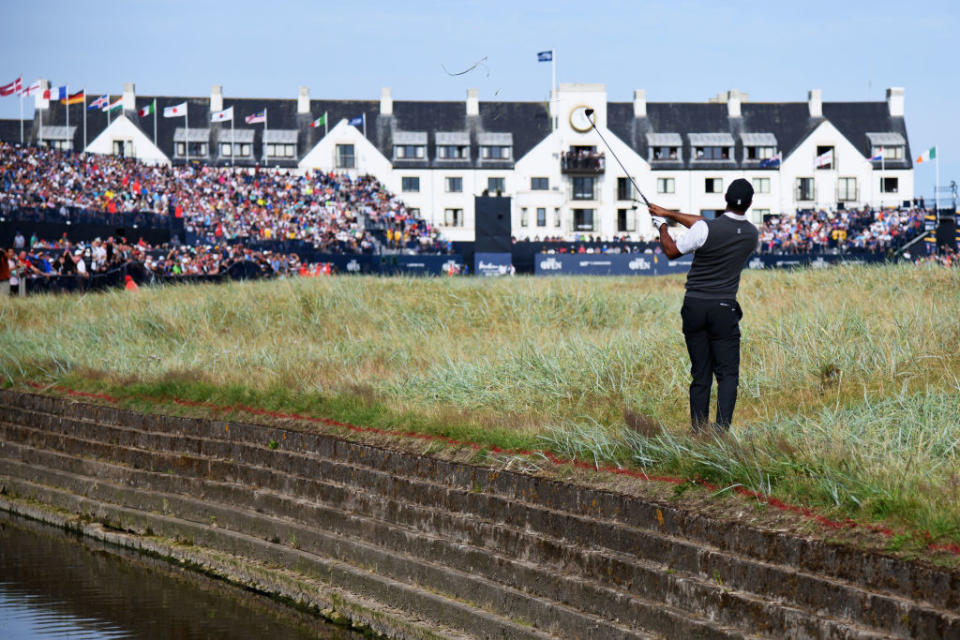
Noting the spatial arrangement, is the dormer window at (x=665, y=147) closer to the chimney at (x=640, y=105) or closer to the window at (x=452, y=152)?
the chimney at (x=640, y=105)

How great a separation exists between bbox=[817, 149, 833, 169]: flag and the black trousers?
67812 mm

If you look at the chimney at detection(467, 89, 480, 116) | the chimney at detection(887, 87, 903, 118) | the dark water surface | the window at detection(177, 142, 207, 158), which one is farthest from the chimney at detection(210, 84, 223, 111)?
the dark water surface

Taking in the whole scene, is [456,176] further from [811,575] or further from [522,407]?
[811,575]

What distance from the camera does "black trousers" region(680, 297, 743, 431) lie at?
8820mm

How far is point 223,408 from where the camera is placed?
1308 centimetres

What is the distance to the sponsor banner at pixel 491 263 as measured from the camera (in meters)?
43.6

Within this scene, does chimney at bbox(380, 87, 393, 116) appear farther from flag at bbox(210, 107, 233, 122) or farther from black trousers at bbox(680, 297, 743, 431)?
black trousers at bbox(680, 297, 743, 431)

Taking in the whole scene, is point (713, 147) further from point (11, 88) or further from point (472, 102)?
point (11, 88)

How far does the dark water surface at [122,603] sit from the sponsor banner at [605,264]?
3776 centimetres

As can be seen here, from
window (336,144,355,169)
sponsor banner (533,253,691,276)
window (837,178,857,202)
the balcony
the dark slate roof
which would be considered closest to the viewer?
sponsor banner (533,253,691,276)

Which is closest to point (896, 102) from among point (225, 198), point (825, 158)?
point (825, 158)

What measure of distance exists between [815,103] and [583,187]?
1669cm

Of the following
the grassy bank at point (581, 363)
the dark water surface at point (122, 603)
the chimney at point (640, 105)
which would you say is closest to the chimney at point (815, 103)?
the chimney at point (640, 105)

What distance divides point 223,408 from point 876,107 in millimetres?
73850
